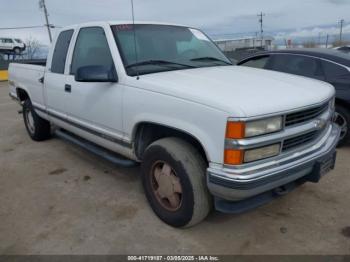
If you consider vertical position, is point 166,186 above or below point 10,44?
below

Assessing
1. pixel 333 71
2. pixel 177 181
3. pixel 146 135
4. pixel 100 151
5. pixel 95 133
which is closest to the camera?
pixel 177 181

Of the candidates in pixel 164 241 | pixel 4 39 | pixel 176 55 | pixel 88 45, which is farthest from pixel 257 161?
pixel 4 39

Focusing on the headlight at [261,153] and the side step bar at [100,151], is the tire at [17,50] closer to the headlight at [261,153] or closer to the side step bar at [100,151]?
the side step bar at [100,151]

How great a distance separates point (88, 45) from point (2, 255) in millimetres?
2437

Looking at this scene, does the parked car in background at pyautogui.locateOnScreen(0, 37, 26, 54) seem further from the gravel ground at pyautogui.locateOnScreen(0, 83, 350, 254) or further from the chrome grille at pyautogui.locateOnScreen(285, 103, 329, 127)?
the chrome grille at pyautogui.locateOnScreen(285, 103, 329, 127)

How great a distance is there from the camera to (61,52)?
15.0 ft

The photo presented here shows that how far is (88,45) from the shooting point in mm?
4035

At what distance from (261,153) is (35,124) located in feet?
15.1

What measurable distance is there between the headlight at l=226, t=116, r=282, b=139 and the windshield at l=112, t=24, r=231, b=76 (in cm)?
128

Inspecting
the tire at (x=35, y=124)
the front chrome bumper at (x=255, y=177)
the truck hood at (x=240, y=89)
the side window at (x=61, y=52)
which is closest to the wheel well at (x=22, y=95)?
the tire at (x=35, y=124)

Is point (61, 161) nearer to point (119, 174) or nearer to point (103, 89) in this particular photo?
point (119, 174)

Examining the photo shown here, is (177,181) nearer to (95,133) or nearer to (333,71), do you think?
(95,133)

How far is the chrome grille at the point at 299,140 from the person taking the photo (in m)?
2.66

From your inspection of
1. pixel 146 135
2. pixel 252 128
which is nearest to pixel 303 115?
pixel 252 128
